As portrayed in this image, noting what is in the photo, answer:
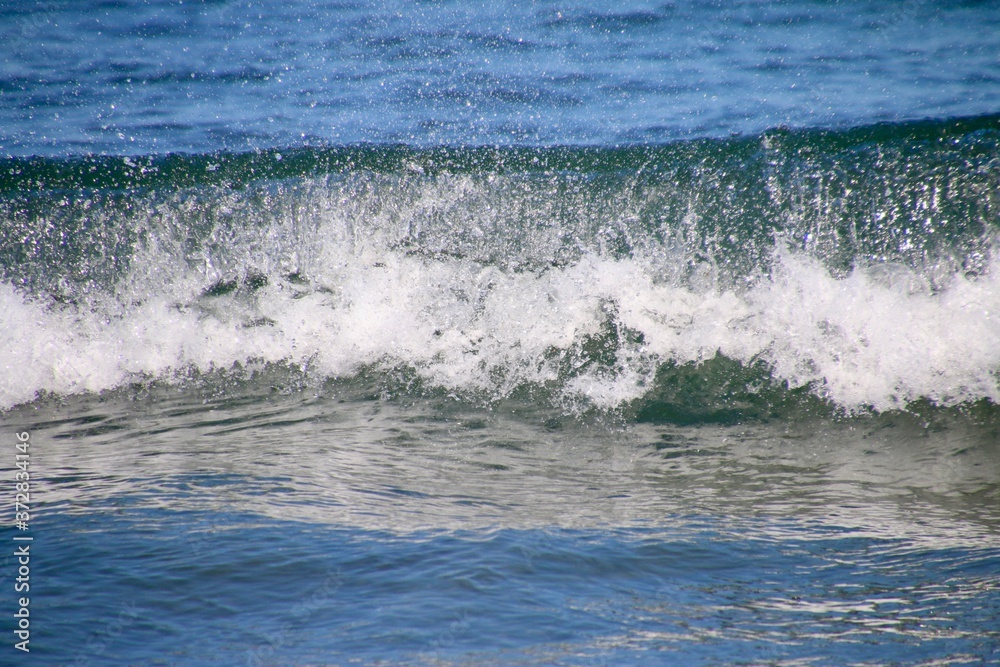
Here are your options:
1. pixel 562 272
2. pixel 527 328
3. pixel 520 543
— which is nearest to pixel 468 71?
pixel 562 272

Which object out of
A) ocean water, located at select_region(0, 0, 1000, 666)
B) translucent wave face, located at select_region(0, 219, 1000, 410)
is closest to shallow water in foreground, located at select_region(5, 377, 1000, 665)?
ocean water, located at select_region(0, 0, 1000, 666)

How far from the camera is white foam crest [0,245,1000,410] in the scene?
4.10 metres

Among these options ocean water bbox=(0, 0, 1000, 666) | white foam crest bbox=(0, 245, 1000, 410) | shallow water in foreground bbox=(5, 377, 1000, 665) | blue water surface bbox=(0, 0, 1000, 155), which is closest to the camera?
shallow water in foreground bbox=(5, 377, 1000, 665)

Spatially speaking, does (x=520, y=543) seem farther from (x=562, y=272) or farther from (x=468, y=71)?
(x=468, y=71)

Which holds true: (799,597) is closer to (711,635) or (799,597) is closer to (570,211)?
(711,635)

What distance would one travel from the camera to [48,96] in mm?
7281

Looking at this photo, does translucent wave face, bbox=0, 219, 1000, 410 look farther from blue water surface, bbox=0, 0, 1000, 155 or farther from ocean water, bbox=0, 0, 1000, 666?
blue water surface, bbox=0, 0, 1000, 155

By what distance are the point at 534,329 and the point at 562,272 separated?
43 centimetres

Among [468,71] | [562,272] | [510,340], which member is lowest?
[510,340]

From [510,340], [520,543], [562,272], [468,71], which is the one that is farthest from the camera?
[468,71]

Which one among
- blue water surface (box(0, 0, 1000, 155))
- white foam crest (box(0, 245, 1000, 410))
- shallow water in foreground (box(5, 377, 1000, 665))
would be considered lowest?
shallow water in foreground (box(5, 377, 1000, 665))

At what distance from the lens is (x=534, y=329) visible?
179 inches

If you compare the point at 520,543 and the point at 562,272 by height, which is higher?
the point at 562,272

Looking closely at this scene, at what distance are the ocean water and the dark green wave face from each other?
0.02m
